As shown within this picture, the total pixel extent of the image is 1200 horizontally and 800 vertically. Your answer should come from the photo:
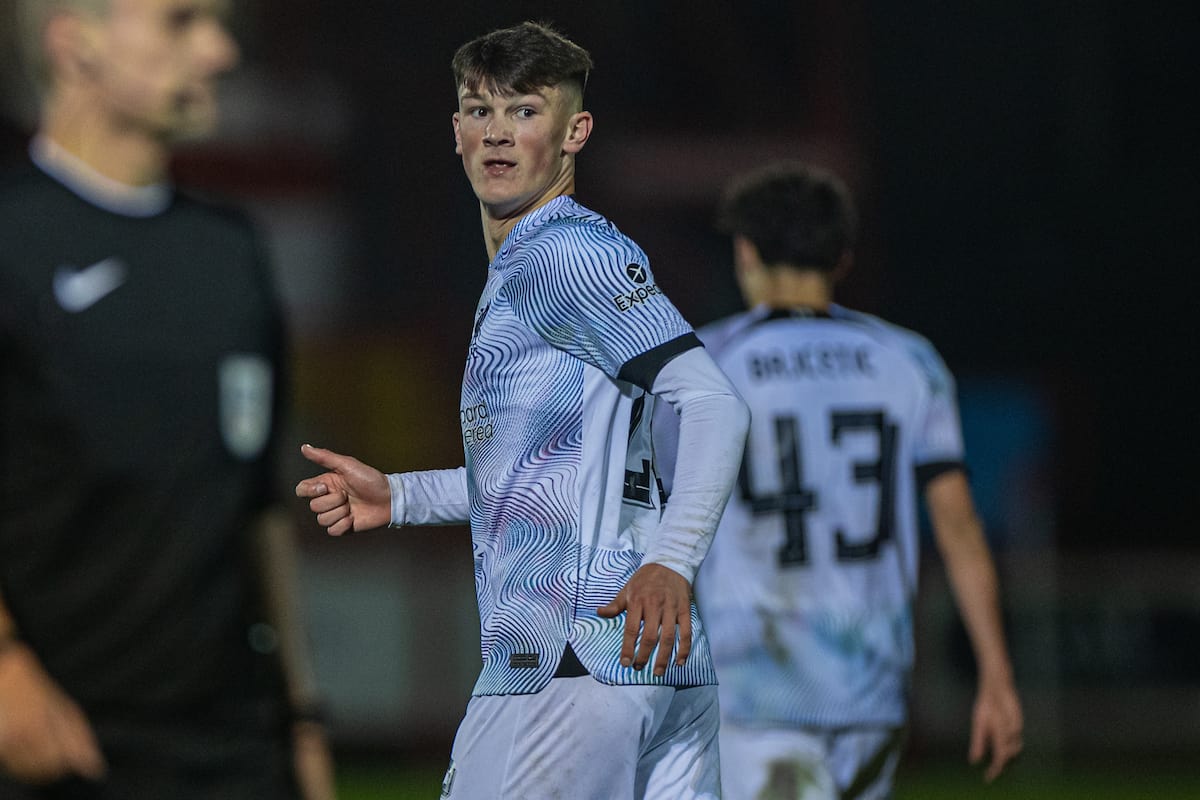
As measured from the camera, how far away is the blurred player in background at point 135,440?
307 cm

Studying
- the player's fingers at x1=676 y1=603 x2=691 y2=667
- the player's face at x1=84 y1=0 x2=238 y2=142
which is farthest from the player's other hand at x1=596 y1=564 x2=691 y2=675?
the player's face at x1=84 y1=0 x2=238 y2=142

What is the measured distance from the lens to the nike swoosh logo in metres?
3.10

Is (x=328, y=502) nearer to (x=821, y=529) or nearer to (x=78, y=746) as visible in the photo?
(x=78, y=746)

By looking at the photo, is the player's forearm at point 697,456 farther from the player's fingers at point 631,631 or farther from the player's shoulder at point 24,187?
the player's shoulder at point 24,187

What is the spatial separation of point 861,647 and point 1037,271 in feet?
58.0

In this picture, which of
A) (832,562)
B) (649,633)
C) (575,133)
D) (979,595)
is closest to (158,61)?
(575,133)

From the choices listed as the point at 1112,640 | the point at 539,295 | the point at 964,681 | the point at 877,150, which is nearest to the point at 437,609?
the point at 964,681

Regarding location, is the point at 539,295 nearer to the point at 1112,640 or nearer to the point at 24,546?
the point at 24,546

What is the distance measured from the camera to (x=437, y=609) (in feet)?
51.1

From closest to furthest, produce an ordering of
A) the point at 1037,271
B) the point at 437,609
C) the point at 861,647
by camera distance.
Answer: the point at 861,647, the point at 437,609, the point at 1037,271

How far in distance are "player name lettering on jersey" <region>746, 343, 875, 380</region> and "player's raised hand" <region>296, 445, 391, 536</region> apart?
2018 mm

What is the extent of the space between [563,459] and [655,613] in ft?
1.47

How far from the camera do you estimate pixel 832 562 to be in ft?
19.0

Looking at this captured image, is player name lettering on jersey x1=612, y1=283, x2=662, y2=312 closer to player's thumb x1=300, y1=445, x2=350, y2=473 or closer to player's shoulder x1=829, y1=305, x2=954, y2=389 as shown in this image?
player's thumb x1=300, y1=445, x2=350, y2=473
